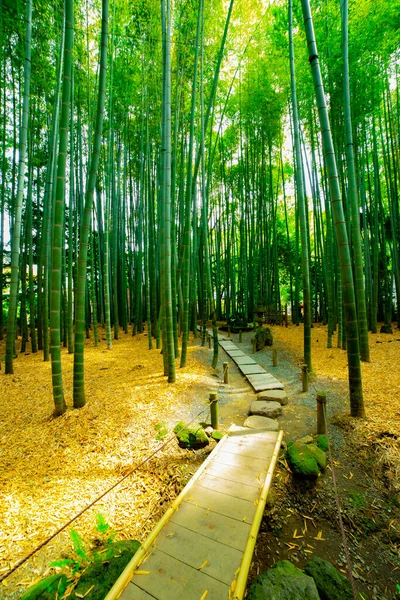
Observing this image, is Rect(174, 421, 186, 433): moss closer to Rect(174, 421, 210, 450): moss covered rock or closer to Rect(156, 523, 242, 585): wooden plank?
Rect(174, 421, 210, 450): moss covered rock

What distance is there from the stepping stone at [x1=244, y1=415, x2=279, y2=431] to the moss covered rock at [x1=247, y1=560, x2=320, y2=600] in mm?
1275

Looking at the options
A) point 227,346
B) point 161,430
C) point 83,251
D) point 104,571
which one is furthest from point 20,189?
point 227,346

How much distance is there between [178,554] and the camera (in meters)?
1.21

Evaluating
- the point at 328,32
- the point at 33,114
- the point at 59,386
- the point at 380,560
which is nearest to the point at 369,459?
the point at 380,560

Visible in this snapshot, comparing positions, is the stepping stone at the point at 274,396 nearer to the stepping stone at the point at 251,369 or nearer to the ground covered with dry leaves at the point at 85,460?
the ground covered with dry leaves at the point at 85,460

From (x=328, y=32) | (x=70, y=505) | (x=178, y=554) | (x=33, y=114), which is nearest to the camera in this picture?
(x=178, y=554)

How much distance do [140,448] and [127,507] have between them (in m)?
0.55

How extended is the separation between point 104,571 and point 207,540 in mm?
487

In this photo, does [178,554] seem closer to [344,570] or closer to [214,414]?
[344,570]

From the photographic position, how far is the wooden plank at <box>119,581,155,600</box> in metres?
1.02

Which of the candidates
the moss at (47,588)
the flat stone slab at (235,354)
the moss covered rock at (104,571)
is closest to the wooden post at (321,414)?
the moss covered rock at (104,571)

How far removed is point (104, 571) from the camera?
115 centimetres

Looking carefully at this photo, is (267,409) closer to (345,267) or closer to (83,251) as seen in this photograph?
(345,267)

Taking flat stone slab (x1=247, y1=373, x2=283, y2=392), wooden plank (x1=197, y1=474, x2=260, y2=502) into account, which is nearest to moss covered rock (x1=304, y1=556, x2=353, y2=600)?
wooden plank (x1=197, y1=474, x2=260, y2=502)
